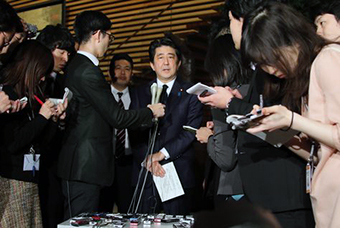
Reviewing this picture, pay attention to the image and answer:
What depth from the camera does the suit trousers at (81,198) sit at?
300 centimetres

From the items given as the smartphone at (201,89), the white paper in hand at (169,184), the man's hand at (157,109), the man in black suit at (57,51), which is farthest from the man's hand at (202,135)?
the man in black suit at (57,51)

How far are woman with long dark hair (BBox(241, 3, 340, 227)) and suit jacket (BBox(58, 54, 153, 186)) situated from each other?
146 centimetres

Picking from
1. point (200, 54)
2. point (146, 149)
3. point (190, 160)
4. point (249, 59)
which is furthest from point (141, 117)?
point (200, 54)

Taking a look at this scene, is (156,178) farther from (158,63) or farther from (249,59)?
(249,59)

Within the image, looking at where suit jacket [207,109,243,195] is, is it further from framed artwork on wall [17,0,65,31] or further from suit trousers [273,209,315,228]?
framed artwork on wall [17,0,65,31]

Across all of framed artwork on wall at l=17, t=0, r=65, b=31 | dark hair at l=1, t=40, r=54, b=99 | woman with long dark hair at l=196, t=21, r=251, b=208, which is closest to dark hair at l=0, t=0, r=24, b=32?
dark hair at l=1, t=40, r=54, b=99

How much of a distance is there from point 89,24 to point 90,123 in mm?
762

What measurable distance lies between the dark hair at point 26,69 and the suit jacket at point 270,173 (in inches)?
59.7

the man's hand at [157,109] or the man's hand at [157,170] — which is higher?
the man's hand at [157,109]

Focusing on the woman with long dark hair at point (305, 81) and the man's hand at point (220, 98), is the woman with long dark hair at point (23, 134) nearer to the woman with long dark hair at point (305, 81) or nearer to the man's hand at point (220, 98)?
the man's hand at point (220, 98)

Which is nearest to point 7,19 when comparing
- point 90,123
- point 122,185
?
point 90,123

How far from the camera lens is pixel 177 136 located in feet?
11.4

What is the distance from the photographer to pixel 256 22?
175 centimetres

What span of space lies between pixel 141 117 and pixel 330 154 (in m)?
1.74
